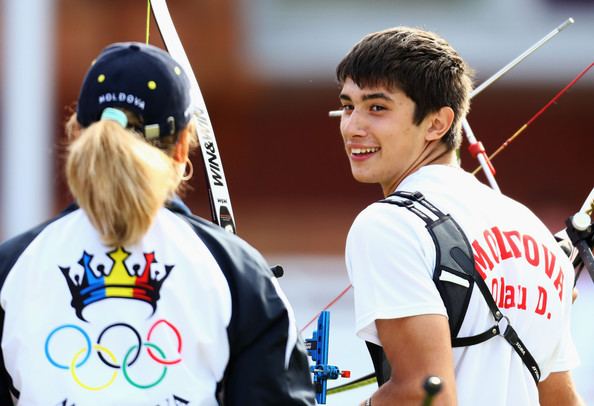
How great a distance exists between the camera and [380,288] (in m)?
2.21

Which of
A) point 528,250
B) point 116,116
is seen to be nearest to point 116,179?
point 116,116

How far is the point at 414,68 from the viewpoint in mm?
2473

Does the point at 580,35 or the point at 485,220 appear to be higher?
the point at 580,35

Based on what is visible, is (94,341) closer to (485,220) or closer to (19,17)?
(485,220)

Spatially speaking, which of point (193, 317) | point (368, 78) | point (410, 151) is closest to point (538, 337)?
point (410, 151)

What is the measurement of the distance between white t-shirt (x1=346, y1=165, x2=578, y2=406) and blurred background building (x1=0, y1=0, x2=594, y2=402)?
6.16 meters

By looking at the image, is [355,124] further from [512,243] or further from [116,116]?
[116,116]

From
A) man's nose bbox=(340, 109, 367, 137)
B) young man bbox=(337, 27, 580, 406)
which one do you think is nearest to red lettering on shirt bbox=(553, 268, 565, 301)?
young man bbox=(337, 27, 580, 406)

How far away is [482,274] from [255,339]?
54 cm

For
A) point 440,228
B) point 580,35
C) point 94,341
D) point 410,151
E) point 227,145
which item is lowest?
point 94,341

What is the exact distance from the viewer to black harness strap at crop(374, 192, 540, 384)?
2221mm

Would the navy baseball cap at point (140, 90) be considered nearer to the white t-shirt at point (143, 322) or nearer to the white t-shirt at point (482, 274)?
the white t-shirt at point (143, 322)

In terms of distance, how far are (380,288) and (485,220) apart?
0.27m

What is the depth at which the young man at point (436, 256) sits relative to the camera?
7.16ft
